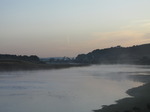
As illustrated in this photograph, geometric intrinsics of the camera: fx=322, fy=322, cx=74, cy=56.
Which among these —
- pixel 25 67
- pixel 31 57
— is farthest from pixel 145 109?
pixel 31 57

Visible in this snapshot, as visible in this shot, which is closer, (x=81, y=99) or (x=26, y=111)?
(x=26, y=111)

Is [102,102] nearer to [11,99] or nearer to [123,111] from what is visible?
[123,111]

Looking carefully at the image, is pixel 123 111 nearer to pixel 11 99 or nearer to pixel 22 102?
Result: pixel 22 102

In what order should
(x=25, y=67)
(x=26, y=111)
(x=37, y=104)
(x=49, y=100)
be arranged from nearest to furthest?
(x=26, y=111), (x=37, y=104), (x=49, y=100), (x=25, y=67)

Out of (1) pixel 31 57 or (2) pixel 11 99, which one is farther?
(1) pixel 31 57

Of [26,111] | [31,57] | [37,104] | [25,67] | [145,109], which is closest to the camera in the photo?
[145,109]

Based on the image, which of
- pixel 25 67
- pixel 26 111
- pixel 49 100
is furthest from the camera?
pixel 25 67

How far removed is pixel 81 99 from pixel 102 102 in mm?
2280

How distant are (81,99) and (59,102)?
2176 millimetres

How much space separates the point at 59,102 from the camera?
24.1m

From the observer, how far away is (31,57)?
511 ft

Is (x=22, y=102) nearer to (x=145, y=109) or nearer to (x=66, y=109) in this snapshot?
(x=66, y=109)

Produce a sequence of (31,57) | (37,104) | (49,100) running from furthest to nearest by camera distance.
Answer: (31,57) → (49,100) → (37,104)

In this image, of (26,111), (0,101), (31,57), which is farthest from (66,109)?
(31,57)
